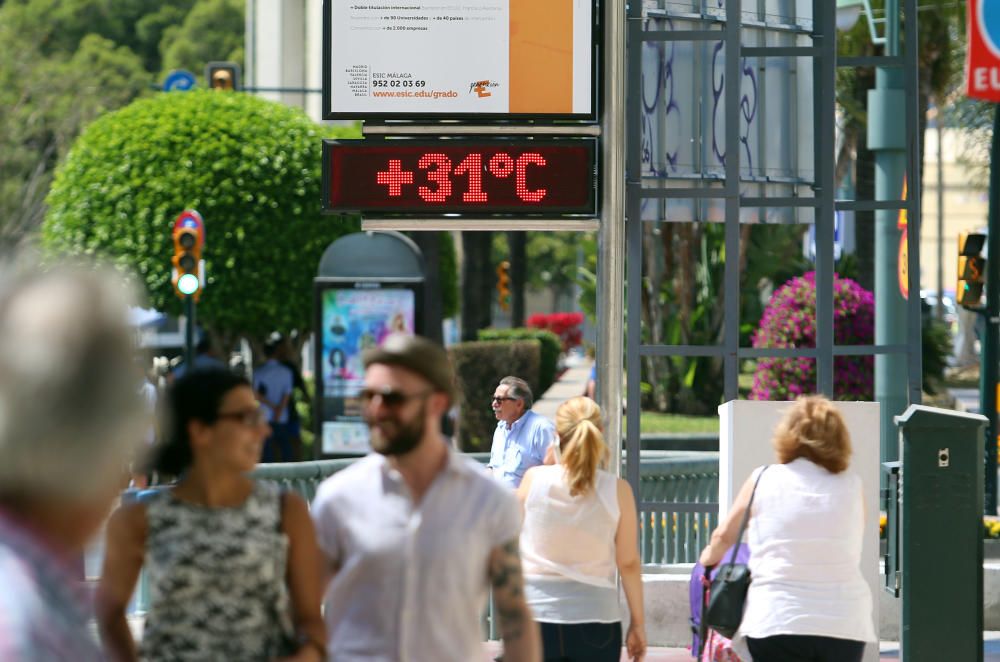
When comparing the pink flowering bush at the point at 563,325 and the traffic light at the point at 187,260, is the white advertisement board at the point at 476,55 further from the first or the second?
the pink flowering bush at the point at 563,325

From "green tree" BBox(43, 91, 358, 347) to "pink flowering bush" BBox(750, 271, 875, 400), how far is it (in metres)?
9.92

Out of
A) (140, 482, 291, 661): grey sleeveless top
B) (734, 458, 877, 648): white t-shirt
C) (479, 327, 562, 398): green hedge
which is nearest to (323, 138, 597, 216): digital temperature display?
(734, 458, 877, 648): white t-shirt

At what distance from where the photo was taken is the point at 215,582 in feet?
11.8

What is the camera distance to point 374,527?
3711 millimetres

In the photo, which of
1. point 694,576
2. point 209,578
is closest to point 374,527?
point 209,578

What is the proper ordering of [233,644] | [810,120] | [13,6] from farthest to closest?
[13,6]
[810,120]
[233,644]

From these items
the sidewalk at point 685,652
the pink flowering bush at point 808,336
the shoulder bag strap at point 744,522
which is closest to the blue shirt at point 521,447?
the sidewalk at point 685,652

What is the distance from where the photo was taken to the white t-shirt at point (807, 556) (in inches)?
212

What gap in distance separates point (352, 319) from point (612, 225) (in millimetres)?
11044

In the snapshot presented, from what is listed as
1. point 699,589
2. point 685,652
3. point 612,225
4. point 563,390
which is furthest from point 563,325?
point 699,589

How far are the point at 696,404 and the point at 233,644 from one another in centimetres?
2777

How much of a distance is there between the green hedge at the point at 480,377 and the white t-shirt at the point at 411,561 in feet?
60.6

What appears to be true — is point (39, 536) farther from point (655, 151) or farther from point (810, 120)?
point (810, 120)

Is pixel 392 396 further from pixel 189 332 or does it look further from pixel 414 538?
pixel 189 332
